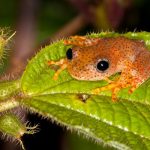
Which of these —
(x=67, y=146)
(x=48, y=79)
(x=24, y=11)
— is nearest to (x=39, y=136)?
(x=67, y=146)

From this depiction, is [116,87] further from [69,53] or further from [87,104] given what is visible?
[69,53]

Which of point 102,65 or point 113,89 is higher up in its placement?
point 102,65

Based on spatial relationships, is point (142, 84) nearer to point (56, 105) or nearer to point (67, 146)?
point (56, 105)

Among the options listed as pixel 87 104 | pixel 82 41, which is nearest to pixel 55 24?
pixel 82 41

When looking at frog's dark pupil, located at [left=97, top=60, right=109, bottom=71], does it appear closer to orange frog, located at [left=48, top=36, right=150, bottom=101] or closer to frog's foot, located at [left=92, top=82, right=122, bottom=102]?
orange frog, located at [left=48, top=36, right=150, bottom=101]

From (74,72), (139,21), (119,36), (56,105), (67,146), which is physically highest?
(139,21)

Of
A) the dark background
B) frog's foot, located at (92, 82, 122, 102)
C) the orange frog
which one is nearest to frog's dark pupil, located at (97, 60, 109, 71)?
the orange frog
